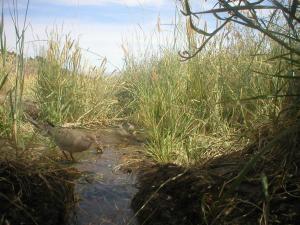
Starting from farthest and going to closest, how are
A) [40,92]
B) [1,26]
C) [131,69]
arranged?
[131,69] < [40,92] < [1,26]

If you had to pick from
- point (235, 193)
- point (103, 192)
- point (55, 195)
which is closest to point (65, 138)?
point (103, 192)

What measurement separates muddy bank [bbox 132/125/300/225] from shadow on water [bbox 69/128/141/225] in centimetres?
23

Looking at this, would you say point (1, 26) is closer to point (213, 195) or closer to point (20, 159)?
point (20, 159)

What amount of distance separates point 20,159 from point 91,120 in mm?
4532

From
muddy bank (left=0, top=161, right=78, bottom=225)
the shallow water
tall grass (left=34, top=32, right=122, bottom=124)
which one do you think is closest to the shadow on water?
the shallow water

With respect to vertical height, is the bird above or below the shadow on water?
above

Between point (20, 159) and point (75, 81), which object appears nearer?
point (20, 159)

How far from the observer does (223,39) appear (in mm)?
5559

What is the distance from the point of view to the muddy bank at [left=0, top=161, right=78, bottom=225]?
6.30 feet

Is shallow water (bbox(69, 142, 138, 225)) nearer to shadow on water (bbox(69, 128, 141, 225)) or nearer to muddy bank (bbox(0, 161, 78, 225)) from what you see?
shadow on water (bbox(69, 128, 141, 225))

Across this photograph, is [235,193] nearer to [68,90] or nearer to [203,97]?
[203,97]

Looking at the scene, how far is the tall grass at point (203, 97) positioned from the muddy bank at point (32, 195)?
1.71 meters

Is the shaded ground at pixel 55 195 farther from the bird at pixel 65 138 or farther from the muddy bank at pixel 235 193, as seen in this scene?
the bird at pixel 65 138

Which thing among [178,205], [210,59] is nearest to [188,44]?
[210,59]
